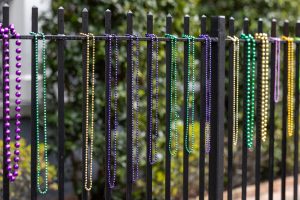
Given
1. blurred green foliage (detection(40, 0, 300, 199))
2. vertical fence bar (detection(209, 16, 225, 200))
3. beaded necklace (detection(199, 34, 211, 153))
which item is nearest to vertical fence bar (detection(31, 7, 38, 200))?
beaded necklace (detection(199, 34, 211, 153))

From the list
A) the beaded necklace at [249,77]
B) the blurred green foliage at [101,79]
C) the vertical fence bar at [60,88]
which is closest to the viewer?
the vertical fence bar at [60,88]

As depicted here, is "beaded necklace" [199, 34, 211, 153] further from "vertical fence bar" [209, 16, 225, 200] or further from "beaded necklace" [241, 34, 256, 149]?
"beaded necklace" [241, 34, 256, 149]

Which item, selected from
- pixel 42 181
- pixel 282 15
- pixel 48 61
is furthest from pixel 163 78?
pixel 282 15

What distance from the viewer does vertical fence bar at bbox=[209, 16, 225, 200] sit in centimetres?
409

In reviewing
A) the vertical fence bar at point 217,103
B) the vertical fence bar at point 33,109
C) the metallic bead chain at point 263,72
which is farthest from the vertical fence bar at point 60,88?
the metallic bead chain at point 263,72

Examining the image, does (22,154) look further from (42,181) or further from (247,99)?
(247,99)

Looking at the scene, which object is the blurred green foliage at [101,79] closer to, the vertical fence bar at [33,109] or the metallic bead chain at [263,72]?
the metallic bead chain at [263,72]

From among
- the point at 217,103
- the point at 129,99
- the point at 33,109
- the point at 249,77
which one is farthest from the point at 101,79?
the point at 33,109

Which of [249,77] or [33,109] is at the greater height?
[249,77]

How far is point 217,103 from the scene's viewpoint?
408 cm

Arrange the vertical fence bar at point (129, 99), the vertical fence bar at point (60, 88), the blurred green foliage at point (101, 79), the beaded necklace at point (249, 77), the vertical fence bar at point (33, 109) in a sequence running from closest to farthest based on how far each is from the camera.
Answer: the vertical fence bar at point (33, 109) < the vertical fence bar at point (60, 88) < the vertical fence bar at point (129, 99) < the beaded necklace at point (249, 77) < the blurred green foliage at point (101, 79)

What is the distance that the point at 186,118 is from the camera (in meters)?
3.95

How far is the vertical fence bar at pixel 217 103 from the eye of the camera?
409 centimetres

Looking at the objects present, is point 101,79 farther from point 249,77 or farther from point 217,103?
point 217,103
